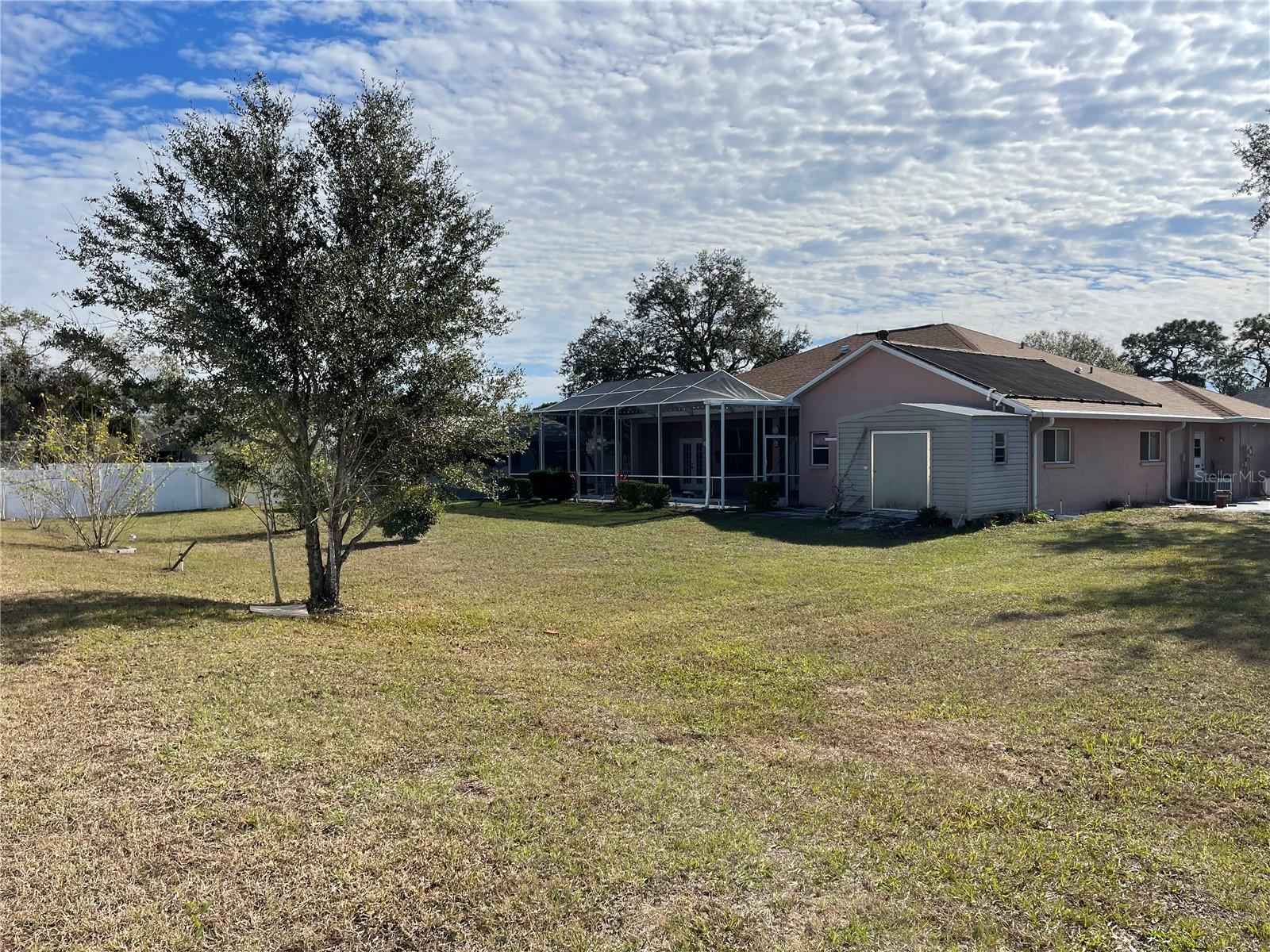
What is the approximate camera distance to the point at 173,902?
338 centimetres

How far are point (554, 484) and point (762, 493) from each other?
334 inches

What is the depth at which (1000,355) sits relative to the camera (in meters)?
26.2

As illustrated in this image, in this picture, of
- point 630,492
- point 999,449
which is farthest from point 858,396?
point 630,492

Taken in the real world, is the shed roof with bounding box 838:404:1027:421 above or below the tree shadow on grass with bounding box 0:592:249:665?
above

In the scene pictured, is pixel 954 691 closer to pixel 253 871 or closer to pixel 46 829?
pixel 253 871

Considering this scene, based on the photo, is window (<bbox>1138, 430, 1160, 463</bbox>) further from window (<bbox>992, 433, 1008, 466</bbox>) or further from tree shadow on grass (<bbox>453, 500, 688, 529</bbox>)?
tree shadow on grass (<bbox>453, 500, 688, 529</bbox>)

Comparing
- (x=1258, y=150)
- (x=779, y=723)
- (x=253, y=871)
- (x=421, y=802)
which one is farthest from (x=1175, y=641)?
(x=1258, y=150)

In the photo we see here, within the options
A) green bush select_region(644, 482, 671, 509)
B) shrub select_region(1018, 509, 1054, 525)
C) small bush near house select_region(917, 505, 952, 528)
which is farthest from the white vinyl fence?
shrub select_region(1018, 509, 1054, 525)

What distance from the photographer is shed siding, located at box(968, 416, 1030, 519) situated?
1770 centimetres

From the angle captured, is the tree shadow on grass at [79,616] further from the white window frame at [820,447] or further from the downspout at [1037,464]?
the downspout at [1037,464]

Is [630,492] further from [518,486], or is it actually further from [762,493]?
[518,486]

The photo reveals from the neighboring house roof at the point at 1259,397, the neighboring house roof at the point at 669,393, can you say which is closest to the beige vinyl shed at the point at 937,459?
the neighboring house roof at the point at 669,393

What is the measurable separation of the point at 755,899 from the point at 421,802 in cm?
184

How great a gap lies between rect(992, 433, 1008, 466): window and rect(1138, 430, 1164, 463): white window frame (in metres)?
7.24
